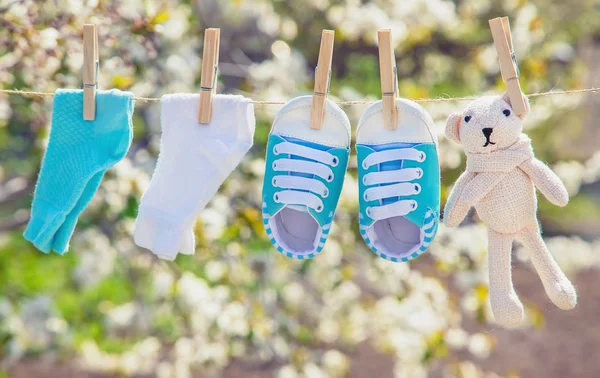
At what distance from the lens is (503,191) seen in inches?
60.4

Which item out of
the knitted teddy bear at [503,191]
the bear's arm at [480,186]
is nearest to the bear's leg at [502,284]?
the knitted teddy bear at [503,191]

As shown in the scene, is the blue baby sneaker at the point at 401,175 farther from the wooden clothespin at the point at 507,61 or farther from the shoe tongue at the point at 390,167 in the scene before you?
the wooden clothespin at the point at 507,61

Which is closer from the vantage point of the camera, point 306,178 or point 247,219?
point 306,178

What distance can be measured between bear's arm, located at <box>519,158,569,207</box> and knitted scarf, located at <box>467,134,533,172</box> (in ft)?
0.06

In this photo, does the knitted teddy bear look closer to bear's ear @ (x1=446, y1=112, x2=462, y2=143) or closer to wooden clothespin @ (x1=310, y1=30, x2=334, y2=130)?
bear's ear @ (x1=446, y1=112, x2=462, y2=143)

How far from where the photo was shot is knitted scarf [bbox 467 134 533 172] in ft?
4.99

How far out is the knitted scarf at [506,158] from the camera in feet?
4.99

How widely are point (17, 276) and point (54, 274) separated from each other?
0.23 meters

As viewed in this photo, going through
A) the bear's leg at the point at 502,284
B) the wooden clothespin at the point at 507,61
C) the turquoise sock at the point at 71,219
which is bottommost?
the turquoise sock at the point at 71,219

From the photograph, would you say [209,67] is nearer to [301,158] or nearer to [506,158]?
[301,158]

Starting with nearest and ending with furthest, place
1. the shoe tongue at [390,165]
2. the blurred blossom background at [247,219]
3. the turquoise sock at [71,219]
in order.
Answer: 1. the shoe tongue at [390,165]
2. the turquoise sock at [71,219]
3. the blurred blossom background at [247,219]

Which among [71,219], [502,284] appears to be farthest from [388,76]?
[71,219]

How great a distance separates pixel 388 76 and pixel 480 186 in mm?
290

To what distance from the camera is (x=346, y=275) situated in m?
3.17
